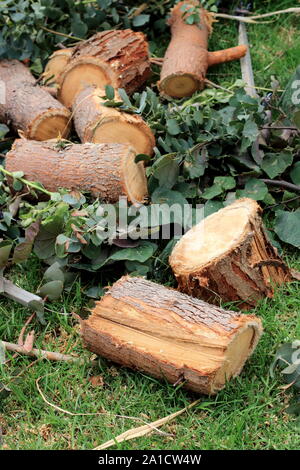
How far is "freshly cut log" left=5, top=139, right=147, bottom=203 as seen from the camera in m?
3.02

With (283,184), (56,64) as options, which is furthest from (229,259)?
(56,64)

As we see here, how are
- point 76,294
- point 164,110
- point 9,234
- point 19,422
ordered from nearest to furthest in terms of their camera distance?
1. point 19,422
2. point 76,294
3. point 9,234
4. point 164,110

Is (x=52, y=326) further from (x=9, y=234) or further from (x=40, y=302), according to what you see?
(x=9, y=234)

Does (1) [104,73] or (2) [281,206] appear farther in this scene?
(1) [104,73]

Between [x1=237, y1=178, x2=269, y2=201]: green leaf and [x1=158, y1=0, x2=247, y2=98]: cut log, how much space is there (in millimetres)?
771

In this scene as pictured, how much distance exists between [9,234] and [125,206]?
0.56m

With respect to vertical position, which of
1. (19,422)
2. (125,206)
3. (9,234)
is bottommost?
(19,422)

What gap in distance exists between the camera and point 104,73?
3646 millimetres

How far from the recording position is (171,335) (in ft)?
8.16

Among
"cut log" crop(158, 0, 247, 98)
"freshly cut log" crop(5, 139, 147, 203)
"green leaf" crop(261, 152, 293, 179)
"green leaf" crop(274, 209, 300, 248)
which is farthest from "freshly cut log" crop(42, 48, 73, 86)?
"green leaf" crop(274, 209, 300, 248)

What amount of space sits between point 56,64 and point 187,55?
0.69m

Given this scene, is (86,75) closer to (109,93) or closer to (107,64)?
(107,64)

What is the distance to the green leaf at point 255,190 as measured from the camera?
3.17 meters
